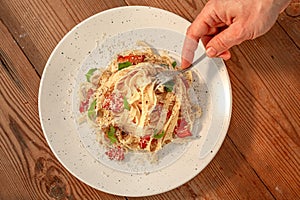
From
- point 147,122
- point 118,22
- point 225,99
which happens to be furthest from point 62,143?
point 225,99

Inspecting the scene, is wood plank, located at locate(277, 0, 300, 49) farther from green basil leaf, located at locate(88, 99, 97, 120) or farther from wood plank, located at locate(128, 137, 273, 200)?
green basil leaf, located at locate(88, 99, 97, 120)

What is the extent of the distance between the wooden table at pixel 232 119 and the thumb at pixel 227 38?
26cm

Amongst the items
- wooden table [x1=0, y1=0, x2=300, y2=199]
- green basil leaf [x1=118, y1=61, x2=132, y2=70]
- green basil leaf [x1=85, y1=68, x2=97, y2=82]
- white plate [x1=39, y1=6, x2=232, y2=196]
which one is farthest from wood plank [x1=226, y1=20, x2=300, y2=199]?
green basil leaf [x1=85, y1=68, x2=97, y2=82]

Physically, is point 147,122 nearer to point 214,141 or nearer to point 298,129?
point 214,141

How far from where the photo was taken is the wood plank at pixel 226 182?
1483mm

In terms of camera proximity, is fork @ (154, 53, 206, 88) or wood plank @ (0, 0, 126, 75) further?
wood plank @ (0, 0, 126, 75)

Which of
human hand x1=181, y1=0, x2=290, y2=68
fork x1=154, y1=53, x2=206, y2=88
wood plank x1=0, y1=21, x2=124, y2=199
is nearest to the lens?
human hand x1=181, y1=0, x2=290, y2=68

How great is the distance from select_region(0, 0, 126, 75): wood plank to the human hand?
382 mm

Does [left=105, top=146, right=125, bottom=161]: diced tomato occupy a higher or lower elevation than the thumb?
lower

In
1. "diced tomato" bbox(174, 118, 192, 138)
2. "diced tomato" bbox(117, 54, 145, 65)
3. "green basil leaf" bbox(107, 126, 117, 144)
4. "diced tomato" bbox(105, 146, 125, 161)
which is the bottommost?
"diced tomato" bbox(174, 118, 192, 138)

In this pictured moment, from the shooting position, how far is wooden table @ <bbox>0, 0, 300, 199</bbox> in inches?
57.9

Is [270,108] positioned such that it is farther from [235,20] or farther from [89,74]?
[89,74]

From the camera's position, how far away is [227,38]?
1.22 meters

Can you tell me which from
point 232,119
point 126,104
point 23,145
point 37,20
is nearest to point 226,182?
point 232,119
